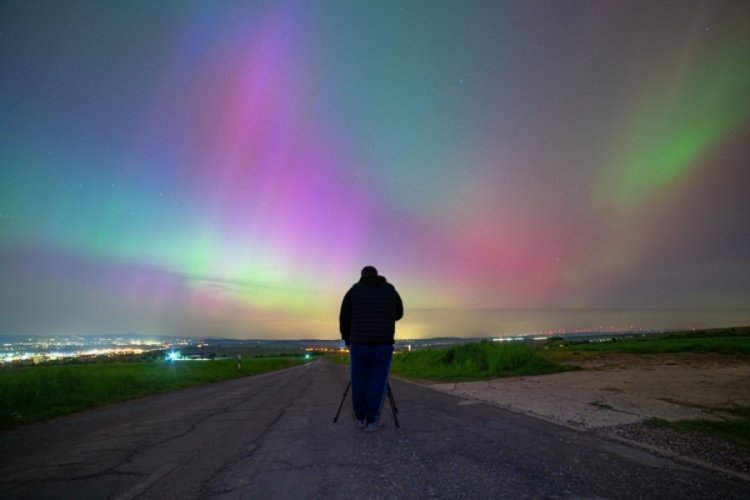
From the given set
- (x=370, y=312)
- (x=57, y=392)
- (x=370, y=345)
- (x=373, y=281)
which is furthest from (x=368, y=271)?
(x=57, y=392)

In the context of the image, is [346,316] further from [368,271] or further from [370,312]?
[368,271]

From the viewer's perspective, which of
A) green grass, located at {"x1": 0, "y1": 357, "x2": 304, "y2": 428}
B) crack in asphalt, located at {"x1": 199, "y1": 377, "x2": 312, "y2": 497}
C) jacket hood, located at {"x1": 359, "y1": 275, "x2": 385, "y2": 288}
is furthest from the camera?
green grass, located at {"x1": 0, "y1": 357, "x2": 304, "y2": 428}

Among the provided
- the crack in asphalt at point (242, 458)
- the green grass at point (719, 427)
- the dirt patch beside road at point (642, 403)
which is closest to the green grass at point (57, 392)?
the crack in asphalt at point (242, 458)

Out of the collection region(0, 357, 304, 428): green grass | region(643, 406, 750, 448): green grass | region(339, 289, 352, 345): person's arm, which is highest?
region(339, 289, 352, 345): person's arm

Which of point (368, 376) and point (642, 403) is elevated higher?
point (368, 376)

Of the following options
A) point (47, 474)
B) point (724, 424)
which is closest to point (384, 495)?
point (47, 474)

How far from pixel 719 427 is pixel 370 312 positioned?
207 inches

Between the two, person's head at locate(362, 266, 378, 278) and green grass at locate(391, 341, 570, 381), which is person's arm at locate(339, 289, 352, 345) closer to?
person's head at locate(362, 266, 378, 278)

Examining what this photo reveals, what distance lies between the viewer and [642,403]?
7.81 metres

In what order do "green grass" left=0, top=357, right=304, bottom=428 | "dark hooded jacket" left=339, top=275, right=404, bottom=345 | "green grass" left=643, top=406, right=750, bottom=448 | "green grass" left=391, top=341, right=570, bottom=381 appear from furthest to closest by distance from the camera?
"green grass" left=391, top=341, right=570, bottom=381
"green grass" left=0, top=357, right=304, bottom=428
"dark hooded jacket" left=339, top=275, right=404, bottom=345
"green grass" left=643, top=406, right=750, bottom=448

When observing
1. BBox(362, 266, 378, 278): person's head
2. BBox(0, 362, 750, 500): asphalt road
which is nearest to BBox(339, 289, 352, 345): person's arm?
BBox(362, 266, 378, 278): person's head

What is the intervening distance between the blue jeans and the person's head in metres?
1.24

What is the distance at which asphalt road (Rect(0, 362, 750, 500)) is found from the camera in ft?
11.0

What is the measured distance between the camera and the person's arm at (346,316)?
6.69m
